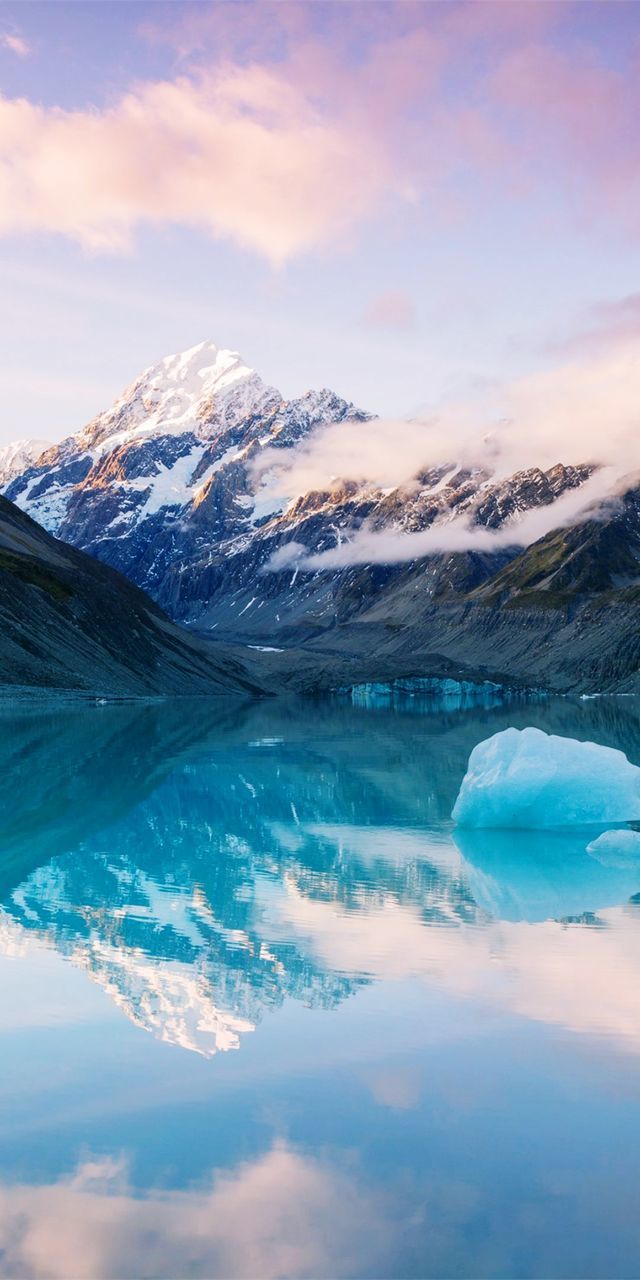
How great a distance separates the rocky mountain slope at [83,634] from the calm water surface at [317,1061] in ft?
307

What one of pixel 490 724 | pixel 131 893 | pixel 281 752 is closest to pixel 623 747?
pixel 281 752

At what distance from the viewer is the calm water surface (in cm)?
977

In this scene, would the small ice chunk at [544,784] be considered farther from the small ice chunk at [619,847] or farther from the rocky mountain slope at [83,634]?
the rocky mountain slope at [83,634]

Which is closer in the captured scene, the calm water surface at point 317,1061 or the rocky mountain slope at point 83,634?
the calm water surface at point 317,1061

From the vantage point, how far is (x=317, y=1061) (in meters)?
14.1

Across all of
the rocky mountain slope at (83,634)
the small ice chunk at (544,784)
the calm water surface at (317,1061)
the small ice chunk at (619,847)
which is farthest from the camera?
the rocky mountain slope at (83,634)

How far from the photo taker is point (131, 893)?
25000mm

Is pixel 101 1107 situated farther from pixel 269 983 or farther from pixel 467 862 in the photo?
pixel 467 862

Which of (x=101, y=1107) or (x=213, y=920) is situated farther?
(x=213, y=920)

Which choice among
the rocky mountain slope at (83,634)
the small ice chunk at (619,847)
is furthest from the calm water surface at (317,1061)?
the rocky mountain slope at (83,634)

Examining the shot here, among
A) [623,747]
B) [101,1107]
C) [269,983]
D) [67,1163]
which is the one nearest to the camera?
[67,1163]

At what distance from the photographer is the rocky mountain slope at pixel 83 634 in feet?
423

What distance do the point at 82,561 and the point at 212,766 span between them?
436 feet

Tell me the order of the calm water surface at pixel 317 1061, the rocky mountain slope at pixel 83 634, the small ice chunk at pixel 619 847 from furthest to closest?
the rocky mountain slope at pixel 83 634 → the small ice chunk at pixel 619 847 → the calm water surface at pixel 317 1061
